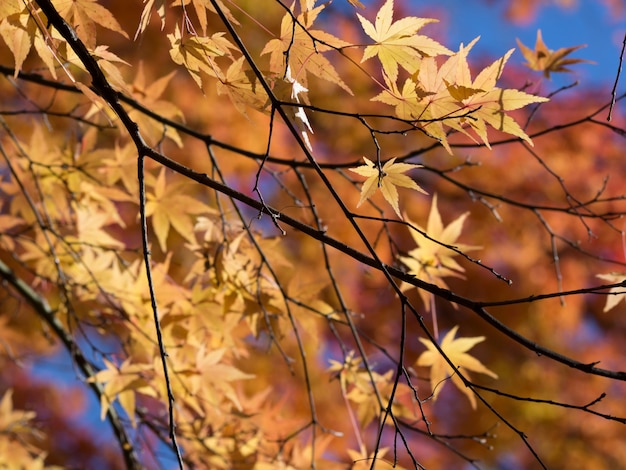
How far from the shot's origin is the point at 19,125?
3246mm

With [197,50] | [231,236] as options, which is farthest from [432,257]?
[197,50]

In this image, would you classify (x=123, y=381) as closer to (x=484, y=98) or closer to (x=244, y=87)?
(x=244, y=87)

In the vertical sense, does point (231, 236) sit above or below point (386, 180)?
above

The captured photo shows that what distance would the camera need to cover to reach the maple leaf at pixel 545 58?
94cm

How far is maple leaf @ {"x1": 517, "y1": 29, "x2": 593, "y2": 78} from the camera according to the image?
3.08 feet

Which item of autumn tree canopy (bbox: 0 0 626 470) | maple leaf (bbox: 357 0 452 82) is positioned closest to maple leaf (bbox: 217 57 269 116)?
autumn tree canopy (bbox: 0 0 626 470)

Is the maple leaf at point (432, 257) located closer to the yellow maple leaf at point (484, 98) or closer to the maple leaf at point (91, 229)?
the yellow maple leaf at point (484, 98)

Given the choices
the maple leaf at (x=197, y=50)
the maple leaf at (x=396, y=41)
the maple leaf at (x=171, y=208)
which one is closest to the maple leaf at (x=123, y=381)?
the maple leaf at (x=171, y=208)

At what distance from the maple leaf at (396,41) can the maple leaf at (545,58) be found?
1.33 feet

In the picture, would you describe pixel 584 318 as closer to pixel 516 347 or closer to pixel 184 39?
pixel 516 347

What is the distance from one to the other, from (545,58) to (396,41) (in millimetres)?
452

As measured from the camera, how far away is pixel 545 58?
0.95 meters

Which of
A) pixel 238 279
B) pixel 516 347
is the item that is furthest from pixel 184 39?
pixel 516 347

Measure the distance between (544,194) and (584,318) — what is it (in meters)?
1.69
